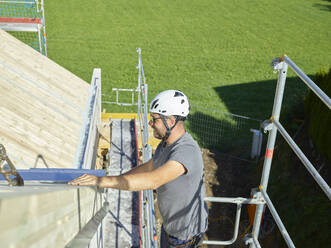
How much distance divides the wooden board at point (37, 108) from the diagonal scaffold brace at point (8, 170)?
2.70 m

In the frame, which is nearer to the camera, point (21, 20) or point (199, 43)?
point (21, 20)

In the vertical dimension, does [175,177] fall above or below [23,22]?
below

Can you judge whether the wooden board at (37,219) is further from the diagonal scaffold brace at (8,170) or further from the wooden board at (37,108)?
the wooden board at (37,108)

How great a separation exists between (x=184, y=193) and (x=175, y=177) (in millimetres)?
300

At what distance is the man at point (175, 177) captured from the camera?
2.59 m

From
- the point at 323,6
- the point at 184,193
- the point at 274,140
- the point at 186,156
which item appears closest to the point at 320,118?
the point at 274,140

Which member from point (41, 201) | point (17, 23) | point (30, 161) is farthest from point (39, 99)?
point (17, 23)

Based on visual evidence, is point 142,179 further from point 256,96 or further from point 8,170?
point 256,96

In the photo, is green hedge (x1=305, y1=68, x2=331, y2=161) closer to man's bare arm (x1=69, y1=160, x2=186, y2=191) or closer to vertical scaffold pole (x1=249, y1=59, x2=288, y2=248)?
vertical scaffold pole (x1=249, y1=59, x2=288, y2=248)

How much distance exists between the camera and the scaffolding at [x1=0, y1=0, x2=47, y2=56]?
1126cm

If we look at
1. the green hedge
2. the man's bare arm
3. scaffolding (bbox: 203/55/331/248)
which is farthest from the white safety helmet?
the green hedge

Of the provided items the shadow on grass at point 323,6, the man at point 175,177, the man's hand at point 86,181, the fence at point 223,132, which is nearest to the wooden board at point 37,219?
the man's hand at point 86,181

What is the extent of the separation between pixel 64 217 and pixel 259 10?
26155mm

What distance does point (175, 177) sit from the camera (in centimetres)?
266
